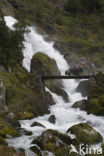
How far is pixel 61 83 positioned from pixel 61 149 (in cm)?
2701

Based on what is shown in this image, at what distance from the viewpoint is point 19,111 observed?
2522cm

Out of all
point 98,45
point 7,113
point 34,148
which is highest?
point 34,148

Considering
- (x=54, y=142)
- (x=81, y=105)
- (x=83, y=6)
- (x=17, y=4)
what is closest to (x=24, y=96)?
(x=81, y=105)

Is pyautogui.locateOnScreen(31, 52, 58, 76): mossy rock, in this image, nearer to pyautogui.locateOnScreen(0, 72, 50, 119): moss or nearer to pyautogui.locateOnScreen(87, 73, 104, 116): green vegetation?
pyautogui.locateOnScreen(0, 72, 50, 119): moss

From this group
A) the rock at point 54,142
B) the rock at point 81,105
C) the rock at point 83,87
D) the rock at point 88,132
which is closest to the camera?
the rock at point 54,142

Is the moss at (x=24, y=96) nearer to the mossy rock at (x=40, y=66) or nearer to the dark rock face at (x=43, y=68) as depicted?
the dark rock face at (x=43, y=68)

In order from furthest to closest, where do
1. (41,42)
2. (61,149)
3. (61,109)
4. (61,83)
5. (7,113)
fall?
(41,42)
(61,83)
(61,109)
(7,113)
(61,149)

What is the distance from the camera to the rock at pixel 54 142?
15.1 m

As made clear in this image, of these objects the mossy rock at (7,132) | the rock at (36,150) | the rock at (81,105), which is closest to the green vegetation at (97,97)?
the rock at (81,105)

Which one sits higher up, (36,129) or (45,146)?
(45,146)

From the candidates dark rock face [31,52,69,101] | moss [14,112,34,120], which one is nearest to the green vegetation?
moss [14,112,34,120]

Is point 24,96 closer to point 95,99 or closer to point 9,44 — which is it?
point 9,44

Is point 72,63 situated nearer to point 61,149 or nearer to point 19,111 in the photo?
point 19,111

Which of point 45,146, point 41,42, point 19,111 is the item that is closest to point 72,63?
point 41,42
